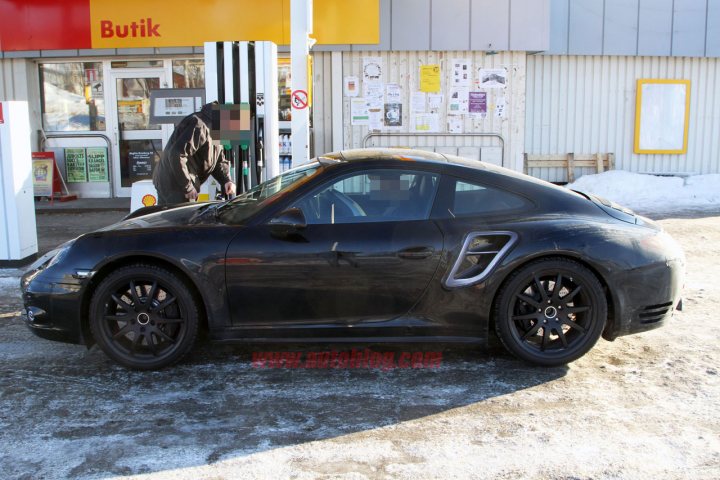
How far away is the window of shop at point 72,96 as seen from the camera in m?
13.0

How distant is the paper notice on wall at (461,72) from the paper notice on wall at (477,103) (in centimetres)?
25

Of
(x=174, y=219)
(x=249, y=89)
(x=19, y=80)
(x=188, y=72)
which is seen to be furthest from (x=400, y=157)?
(x=19, y=80)

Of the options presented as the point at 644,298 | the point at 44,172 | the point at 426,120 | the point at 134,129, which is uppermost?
the point at 426,120

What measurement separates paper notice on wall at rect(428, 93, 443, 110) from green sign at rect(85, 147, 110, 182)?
241 inches

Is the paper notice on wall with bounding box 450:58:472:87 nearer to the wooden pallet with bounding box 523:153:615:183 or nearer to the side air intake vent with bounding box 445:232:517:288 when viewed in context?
the wooden pallet with bounding box 523:153:615:183

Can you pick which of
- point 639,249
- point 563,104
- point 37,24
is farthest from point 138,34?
point 639,249

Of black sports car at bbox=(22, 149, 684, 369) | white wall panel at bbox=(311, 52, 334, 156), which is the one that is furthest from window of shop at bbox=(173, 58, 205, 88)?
black sports car at bbox=(22, 149, 684, 369)

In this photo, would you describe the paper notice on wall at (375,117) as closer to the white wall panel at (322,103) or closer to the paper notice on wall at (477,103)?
the white wall panel at (322,103)

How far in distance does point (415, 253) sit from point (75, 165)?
10.6 metres

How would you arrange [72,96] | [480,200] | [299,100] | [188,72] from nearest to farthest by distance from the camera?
[480,200], [299,100], [188,72], [72,96]

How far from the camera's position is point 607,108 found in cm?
1388

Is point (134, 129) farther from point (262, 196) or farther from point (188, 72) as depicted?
point (262, 196)

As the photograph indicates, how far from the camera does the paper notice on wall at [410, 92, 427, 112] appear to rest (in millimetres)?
12367

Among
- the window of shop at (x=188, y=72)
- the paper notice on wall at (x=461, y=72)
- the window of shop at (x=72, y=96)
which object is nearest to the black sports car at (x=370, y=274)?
the paper notice on wall at (x=461, y=72)
